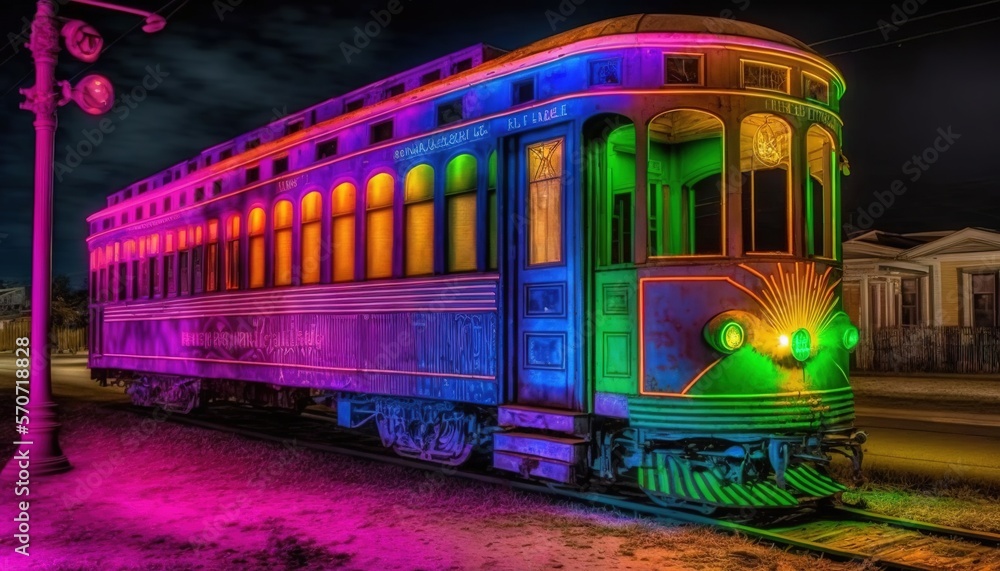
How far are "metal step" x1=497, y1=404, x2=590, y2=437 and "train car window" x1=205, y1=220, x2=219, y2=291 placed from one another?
22.7 feet

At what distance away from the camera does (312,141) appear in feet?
36.6

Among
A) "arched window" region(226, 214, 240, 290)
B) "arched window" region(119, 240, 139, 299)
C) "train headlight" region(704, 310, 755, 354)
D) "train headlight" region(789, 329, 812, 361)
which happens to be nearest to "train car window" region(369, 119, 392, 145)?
"arched window" region(226, 214, 240, 290)

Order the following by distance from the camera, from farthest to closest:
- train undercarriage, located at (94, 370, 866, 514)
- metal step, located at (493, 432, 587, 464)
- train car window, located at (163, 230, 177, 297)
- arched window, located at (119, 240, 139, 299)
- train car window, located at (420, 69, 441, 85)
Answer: arched window, located at (119, 240, 139, 299), train car window, located at (163, 230, 177, 297), train car window, located at (420, 69, 441, 85), metal step, located at (493, 432, 587, 464), train undercarriage, located at (94, 370, 866, 514)

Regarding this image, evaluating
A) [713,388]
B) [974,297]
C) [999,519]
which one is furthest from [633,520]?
[974,297]

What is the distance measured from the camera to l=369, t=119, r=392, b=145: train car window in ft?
32.7

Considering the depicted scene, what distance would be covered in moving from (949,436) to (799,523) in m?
7.42

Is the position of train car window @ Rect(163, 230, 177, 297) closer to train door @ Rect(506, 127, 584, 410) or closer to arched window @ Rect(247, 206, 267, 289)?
arched window @ Rect(247, 206, 267, 289)

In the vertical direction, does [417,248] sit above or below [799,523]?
above

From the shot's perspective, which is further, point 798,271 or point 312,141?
point 312,141

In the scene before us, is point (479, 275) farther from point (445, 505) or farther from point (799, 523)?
point (799, 523)

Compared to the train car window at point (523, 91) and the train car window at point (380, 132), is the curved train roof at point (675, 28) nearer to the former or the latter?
the train car window at point (523, 91)

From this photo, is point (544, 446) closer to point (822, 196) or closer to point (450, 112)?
point (822, 196)

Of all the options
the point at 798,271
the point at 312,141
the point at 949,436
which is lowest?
the point at 949,436

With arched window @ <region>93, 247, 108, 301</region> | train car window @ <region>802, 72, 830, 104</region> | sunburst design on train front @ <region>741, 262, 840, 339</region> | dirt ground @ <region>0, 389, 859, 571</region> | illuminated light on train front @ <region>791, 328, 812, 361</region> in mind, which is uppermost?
train car window @ <region>802, 72, 830, 104</region>
